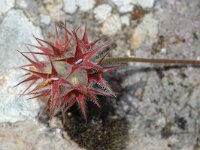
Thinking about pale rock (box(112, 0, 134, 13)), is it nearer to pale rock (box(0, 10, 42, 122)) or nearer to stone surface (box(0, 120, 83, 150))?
pale rock (box(0, 10, 42, 122))

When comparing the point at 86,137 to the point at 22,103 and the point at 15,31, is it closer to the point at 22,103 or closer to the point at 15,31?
the point at 22,103

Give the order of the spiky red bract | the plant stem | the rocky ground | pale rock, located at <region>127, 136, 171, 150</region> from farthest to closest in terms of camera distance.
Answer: pale rock, located at <region>127, 136, 171, 150</region> → the rocky ground → the plant stem → the spiky red bract

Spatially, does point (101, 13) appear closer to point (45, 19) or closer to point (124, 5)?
point (124, 5)

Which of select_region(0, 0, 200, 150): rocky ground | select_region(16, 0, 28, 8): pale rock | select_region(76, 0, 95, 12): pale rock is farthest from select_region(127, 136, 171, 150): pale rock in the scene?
select_region(16, 0, 28, 8): pale rock

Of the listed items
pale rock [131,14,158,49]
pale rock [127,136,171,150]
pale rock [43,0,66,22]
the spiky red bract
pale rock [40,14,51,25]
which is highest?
pale rock [43,0,66,22]

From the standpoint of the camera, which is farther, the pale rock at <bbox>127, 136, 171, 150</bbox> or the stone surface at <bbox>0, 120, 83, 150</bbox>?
Result: the pale rock at <bbox>127, 136, 171, 150</bbox>

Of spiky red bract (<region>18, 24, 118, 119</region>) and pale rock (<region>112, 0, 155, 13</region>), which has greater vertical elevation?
pale rock (<region>112, 0, 155, 13</region>)

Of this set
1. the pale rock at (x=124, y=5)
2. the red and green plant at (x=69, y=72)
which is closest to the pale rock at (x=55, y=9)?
the pale rock at (x=124, y=5)
